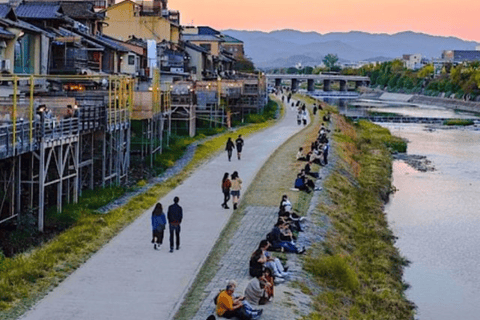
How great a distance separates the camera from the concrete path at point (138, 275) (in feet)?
50.9

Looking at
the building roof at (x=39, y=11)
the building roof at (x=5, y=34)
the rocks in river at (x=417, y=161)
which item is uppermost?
the building roof at (x=39, y=11)

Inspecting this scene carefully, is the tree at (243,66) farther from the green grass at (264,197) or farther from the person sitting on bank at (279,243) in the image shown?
the person sitting on bank at (279,243)

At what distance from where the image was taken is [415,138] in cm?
7794

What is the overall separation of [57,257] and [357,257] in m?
Answer: 10.2

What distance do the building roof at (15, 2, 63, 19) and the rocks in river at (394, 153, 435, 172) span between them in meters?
27.2

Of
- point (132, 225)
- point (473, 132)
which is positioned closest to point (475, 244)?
point (132, 225)

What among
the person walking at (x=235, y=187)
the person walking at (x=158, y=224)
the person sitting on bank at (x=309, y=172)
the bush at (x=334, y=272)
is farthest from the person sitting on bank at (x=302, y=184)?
the person walking at (x=158, y=224)

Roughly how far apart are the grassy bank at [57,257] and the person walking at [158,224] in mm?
1592

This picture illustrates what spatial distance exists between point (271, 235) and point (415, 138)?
59.6m

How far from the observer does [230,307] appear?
14.8 metres

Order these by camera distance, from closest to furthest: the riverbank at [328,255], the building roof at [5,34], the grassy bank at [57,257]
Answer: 1. the grassy bank at [57,257]
2. the riverbank at [328,255]
3. the building roof at [5,34]

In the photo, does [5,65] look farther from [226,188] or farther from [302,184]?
[302,184]

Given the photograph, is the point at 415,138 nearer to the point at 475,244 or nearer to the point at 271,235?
the point at 475,244

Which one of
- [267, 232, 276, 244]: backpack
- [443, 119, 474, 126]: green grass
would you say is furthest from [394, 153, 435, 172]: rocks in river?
[267, 232, 276, 244]: backpack
